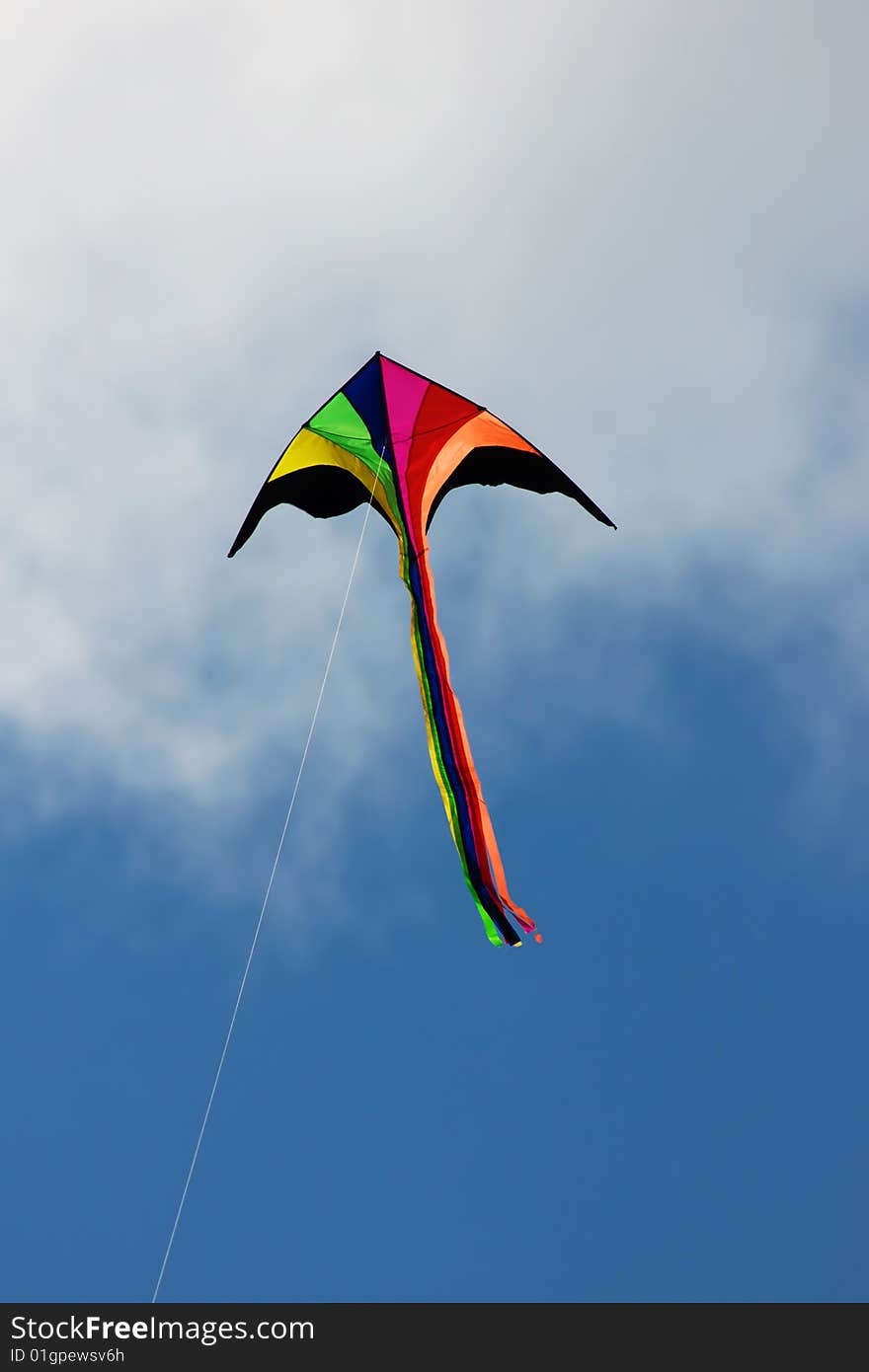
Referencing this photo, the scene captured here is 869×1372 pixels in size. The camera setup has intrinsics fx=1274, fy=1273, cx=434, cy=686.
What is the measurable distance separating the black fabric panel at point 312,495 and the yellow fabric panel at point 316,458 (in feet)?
0.19

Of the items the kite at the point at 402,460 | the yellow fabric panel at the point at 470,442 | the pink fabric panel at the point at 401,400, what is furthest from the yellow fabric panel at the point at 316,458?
the yellow fabric panel at the point at 470,442

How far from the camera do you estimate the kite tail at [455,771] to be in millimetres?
8945

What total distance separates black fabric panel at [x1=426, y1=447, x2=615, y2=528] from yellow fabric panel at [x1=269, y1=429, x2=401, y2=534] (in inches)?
31.3

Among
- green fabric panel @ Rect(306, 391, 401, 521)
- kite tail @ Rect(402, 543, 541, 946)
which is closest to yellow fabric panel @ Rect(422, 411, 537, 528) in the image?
green fabric panel @ Rect(306, 391, 401, 521)

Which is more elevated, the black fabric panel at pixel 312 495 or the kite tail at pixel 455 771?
the black fabric panel at pixel 312 495

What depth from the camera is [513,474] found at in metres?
12.7

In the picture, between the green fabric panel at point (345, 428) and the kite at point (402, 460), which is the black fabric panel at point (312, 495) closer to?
the kite at point (402, 460)

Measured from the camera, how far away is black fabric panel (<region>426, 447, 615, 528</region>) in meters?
12.3

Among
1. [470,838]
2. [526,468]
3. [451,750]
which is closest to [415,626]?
[451,750]

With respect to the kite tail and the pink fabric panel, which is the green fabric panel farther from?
the kite tail

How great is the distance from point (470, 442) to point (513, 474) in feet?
2.03
